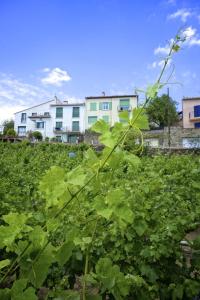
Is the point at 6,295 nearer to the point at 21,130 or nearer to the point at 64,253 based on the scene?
the point at 64,253

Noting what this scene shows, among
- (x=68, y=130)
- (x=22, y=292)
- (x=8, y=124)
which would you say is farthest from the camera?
(x=8, y=124)

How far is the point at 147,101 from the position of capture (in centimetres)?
88

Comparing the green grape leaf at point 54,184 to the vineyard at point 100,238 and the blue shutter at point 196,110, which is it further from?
the blue shutter at point 196,110

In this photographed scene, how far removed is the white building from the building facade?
1551cm

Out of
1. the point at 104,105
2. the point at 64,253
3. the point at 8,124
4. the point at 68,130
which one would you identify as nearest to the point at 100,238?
the point at 64,253

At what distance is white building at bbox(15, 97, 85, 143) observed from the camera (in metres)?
52.8

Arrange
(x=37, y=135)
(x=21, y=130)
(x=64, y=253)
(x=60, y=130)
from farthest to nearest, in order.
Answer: (x=21, y=130)
(x=60, y=130)
(x=37, y=135)
(x=64, y=253)

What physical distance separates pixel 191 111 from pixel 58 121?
805 inches

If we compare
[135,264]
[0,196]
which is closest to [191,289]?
[135,264]

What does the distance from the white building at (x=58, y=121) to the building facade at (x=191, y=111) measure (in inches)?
611

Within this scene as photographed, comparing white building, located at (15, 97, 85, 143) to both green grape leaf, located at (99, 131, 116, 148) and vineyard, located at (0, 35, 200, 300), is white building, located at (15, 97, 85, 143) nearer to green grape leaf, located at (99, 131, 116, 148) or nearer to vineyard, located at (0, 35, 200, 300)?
vineyard, located at (0, 35, 200, 300)

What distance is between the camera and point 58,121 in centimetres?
5406

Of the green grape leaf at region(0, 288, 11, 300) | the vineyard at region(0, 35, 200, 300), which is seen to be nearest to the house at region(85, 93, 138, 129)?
the vineyard at region(0, 35, 200, 300)

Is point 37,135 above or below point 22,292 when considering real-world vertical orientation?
above
